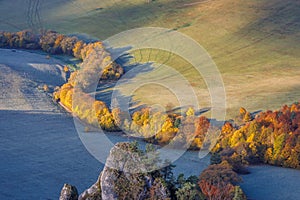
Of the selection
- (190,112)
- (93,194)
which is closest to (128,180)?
(93,194)

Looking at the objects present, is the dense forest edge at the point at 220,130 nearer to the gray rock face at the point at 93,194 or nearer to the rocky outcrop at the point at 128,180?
the rocky outcrop at the point at 128,180

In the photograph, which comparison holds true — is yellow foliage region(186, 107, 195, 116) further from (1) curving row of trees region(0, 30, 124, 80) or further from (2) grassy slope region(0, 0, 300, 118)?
(1) curving row of trees region(0, 30, 124, 80)

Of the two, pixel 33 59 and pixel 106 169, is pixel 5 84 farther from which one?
pixel 106 169

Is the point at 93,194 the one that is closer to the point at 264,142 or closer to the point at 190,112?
the point at 264,142

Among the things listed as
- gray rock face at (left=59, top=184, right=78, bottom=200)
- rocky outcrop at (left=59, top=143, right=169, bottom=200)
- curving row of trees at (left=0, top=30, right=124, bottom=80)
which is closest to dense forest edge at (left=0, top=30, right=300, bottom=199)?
rocky outcrop at (left=59, top=143, right=169, bottom=200)

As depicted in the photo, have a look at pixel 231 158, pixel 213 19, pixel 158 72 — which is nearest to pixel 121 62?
pixel 158 72

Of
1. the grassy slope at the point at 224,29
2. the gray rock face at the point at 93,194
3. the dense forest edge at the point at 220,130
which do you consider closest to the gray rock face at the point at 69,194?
the gray rock face at the point at 93,194

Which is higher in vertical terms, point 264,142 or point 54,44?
point 54,44
